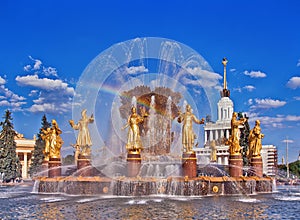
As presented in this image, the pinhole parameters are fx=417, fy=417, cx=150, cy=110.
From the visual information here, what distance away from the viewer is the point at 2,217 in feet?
49.2

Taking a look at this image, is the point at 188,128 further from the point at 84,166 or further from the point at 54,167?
the point at 54,167

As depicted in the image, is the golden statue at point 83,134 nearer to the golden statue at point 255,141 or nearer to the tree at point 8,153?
the golden statue at point 255,141

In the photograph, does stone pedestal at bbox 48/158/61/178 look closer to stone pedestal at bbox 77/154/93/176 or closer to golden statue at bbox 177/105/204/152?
stone pedestal at bbox 77/154/93/176

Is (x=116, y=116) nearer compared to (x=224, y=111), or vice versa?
(x=116, y=116)

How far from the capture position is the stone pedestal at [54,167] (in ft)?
88.6

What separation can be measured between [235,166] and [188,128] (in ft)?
14.3

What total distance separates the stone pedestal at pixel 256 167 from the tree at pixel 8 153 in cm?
3327

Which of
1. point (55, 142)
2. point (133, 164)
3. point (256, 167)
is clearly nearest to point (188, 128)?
point (133, 164)

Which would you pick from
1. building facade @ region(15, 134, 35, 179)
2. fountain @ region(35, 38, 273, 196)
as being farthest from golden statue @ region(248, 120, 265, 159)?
building facade @ region(15, 134, 35, 179)

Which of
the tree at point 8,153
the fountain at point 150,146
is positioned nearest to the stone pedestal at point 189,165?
the fountain at point 150,146

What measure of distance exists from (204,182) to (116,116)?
416 inches

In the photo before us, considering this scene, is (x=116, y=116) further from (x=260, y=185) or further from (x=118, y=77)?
(x=260, y=185)

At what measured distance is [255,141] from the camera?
2791cm

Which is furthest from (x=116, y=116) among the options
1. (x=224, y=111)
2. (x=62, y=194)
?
(x=224, y=111)
